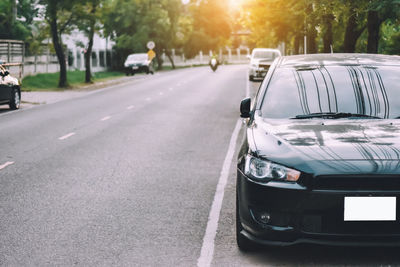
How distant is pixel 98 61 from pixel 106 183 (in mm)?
54416

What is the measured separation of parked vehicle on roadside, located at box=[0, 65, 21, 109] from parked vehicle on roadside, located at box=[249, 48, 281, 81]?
1618cm

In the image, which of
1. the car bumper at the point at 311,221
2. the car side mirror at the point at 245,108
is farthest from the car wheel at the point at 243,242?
the car side mirror at the point at 245,108

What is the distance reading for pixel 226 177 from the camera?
9055 millimetres

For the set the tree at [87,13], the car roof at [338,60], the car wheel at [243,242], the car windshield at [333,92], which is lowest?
the car wheel at [243,242]

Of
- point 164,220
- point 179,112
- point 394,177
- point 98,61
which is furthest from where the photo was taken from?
point 98,61

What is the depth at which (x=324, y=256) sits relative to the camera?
5.34 meters

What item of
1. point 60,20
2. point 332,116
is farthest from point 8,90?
point 60,20

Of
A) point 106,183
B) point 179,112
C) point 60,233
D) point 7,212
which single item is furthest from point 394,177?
point 179,112

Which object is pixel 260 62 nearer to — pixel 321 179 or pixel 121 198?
pixel 121 198

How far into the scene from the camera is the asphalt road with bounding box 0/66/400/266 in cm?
540

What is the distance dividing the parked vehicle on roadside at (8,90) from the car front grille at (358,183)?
53.0 ft

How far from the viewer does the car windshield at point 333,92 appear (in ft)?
19.6

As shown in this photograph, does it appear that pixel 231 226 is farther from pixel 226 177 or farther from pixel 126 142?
pixel 126 142

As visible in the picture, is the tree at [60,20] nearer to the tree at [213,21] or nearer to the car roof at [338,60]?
the car roof at [338,60]
